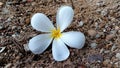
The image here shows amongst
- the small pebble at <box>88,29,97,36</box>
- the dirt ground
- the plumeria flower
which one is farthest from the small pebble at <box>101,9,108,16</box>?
the plumeria flower

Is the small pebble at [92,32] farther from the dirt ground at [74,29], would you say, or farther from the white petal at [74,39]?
the white petal at [74,39]

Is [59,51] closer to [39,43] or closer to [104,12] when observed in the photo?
[39,43]

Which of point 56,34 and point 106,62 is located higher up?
point 56,34

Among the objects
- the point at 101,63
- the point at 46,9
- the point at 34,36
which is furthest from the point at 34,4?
the point at 101,63

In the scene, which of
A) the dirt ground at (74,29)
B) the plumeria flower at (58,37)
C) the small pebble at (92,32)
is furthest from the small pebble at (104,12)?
the plumeria flower at (58,37)

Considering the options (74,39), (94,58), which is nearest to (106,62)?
(94,58)

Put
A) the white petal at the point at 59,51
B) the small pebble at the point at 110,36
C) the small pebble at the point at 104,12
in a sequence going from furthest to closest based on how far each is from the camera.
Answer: the small pebble at the point at 104,12
the small pebble at the point at 110,36
the white petal at the point at 59,51

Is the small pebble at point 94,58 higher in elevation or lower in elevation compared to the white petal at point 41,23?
lower
